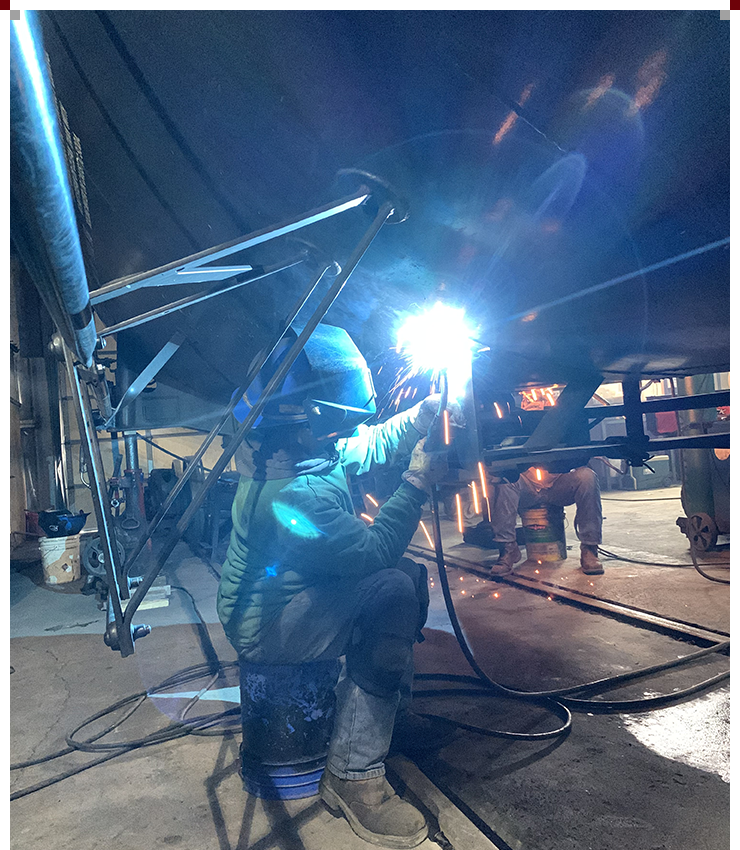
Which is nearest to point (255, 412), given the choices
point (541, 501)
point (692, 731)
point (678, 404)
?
point (692, 731)

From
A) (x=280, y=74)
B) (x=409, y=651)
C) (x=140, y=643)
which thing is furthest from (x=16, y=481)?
(x=280, y=74)

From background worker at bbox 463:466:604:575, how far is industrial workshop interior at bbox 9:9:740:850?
118cm

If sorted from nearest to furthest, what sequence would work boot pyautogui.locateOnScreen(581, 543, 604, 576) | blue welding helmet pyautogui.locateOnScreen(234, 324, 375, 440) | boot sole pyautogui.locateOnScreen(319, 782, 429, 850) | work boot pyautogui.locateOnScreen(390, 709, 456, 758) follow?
boot sole pyautogui.locateOnScreen(319, 782, 429, 850), blue welding helmet pyautogui.locateOnScreen(234, 324, 375, 440), work boot pyautogui.locateOnScreen(390, 709, 456, 758), work boot pyautogui.locateOnScreen(581, 543, 604, 576)

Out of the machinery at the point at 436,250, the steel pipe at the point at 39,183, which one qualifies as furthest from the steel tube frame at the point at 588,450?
the steel pipe at the point at 39,183

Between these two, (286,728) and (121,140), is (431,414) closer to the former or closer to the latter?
(286,728)

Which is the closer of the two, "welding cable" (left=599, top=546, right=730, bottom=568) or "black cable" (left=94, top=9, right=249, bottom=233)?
"black cable" (left=94, top=9, right=249, bottom=233)

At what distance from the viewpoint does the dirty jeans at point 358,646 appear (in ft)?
6.30

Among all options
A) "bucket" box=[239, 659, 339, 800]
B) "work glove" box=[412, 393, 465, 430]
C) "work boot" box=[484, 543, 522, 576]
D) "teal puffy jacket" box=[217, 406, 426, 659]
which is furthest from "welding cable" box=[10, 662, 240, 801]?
"work boot" box=[484, 543, 522, 576]

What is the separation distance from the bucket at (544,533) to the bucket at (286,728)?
3.66 meters

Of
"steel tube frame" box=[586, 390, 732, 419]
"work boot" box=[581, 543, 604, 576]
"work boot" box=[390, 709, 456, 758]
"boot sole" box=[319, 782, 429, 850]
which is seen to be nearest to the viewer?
"boot sole" box=[319, 782, 429, 850]

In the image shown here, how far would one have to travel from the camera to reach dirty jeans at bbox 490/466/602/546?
4.84m

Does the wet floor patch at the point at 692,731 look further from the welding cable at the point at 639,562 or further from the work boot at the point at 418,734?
the welding cable at the point at 639,562

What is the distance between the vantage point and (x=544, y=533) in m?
5.30

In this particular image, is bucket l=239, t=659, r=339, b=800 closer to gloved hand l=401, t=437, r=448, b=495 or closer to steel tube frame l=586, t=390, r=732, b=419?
gloved hand l=401, t=437, r=448, b=495
